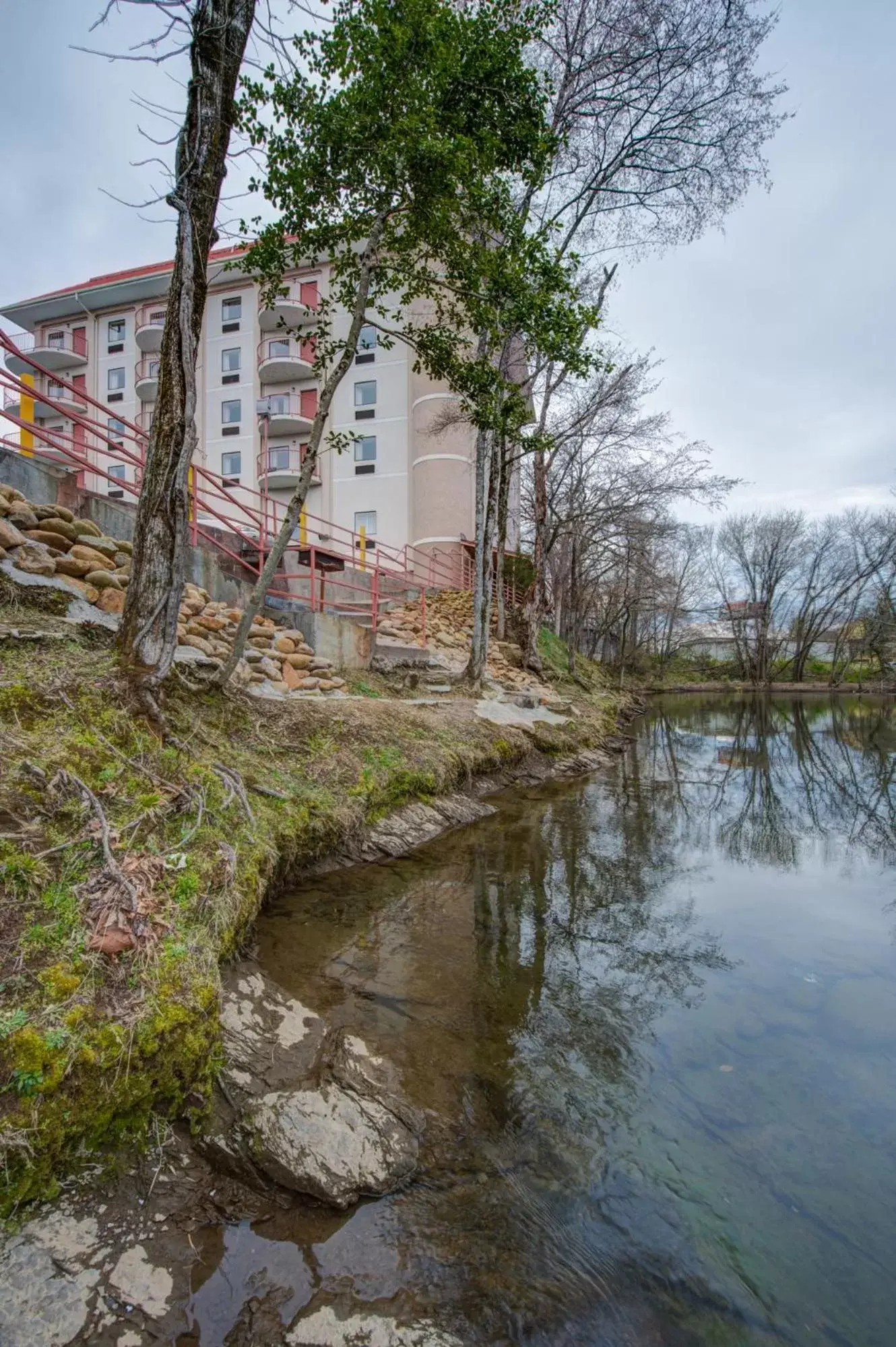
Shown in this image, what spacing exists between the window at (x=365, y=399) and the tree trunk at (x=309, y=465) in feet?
73.1

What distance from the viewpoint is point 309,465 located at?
18.7 ft

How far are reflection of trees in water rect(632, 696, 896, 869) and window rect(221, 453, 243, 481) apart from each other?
21588mm

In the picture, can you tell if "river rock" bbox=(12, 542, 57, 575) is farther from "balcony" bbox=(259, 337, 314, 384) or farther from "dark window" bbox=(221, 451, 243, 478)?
"dark window" bbox=(221, 451, 243, 478)

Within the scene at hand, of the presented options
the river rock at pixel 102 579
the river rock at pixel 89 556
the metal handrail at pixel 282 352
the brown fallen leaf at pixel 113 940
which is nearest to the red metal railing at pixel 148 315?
the metal handrail at pixel 282 352

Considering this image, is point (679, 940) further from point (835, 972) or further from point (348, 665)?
point (348, 665)

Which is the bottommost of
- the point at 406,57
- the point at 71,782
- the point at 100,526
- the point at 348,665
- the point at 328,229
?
the point at 71,782

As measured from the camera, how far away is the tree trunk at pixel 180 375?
436 cm

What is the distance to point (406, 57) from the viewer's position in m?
5.11

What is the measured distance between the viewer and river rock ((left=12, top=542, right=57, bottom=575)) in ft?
17.2

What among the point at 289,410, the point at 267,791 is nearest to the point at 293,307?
the point at 289,410

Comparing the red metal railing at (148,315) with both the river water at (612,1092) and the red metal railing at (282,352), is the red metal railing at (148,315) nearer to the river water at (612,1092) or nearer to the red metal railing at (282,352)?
the red metal railing at (282,352)

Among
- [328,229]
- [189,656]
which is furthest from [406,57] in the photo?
[189,656]

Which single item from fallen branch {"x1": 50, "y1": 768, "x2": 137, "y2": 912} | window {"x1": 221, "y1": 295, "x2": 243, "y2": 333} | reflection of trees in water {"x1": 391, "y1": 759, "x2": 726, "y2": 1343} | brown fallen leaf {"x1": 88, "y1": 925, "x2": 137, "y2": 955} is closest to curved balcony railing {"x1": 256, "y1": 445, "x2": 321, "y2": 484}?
window {"x1": 221, "y1": 295, "x2": 243, "y2": 333}

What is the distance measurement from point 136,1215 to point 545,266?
703 centimetres
